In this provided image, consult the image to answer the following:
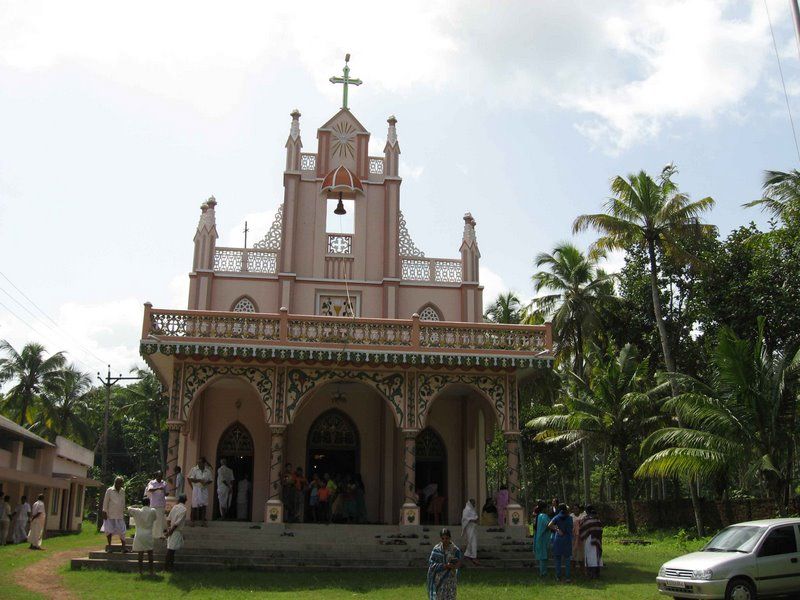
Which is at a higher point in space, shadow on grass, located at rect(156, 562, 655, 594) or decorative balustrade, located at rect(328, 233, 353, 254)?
decorative balustrade, located at rect(328, 233, 353, 254)

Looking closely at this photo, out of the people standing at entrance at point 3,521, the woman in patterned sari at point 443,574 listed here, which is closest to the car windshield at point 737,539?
the woman in patterned sari at point 443,574

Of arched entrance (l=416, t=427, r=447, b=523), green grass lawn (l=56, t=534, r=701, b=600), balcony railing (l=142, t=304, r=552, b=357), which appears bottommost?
green grass lawn (l=56, t=534, r=701, b=600)

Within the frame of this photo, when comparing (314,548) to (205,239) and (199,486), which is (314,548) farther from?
(205,239)

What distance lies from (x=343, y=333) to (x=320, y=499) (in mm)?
4110

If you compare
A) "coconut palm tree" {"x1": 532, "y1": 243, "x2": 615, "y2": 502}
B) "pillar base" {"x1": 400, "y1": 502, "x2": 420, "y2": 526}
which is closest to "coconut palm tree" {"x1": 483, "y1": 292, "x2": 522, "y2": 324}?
"coconut palm tree" {"x1": 532, "y1": 243, "x2": 615, "y2": 502}

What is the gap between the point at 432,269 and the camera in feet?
77.2

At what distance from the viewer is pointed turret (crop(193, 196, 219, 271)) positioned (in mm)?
22297

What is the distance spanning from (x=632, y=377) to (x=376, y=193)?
39.6 ft

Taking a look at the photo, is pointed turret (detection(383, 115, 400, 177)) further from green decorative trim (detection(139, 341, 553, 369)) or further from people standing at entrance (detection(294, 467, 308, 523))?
people standing at entrance (detection(294, 467, 308, 523))

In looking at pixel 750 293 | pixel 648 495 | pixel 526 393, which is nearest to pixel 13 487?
pixel 526 393

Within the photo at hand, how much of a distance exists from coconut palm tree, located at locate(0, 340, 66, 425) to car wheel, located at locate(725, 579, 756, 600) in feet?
128

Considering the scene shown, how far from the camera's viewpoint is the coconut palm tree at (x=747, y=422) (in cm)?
1806

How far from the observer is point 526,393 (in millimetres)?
36844

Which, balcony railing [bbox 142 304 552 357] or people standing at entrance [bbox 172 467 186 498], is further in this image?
balcony railing [bbox 142 304 552 357]
